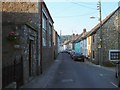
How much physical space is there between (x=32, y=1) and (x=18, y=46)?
7.57 metres

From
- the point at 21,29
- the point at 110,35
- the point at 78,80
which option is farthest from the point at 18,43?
the point at 110,35

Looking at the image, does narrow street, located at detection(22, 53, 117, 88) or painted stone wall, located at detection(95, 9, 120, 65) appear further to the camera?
painted stone wall, located at detection(95, 9, 120, 65)

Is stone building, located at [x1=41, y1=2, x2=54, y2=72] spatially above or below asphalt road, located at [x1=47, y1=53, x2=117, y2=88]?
above

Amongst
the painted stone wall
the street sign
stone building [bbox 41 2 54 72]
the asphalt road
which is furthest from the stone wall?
the painted stone wall

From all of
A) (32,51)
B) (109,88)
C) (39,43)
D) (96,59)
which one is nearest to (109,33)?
(96,59)

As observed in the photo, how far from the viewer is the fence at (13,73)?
15.4 meters

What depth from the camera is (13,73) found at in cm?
1642

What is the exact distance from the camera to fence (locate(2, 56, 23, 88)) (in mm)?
15375

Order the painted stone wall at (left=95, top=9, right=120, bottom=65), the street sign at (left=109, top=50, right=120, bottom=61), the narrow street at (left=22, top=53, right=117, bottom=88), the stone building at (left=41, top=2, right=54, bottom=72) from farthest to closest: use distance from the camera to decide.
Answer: the painted stone wall at (left=95, top=9, right=120, bottom=65)
the street sign at (left=109, top=50, right=120, bottom=61)
the stone building at (left=41, top=2, right=54, bottom=72)
the narrow street at (left=22, top=53, right=117, bottom=88)

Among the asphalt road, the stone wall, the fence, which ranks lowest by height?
the asphalt road

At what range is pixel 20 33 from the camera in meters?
19.0

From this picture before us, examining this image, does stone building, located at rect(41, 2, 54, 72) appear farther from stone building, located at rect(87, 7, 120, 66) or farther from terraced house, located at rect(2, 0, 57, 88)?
stone building, located at rect(87, 7, 120, 66)

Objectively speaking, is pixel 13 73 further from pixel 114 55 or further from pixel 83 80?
pixel 114 55

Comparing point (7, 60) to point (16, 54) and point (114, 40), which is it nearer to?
point (16, 54)
